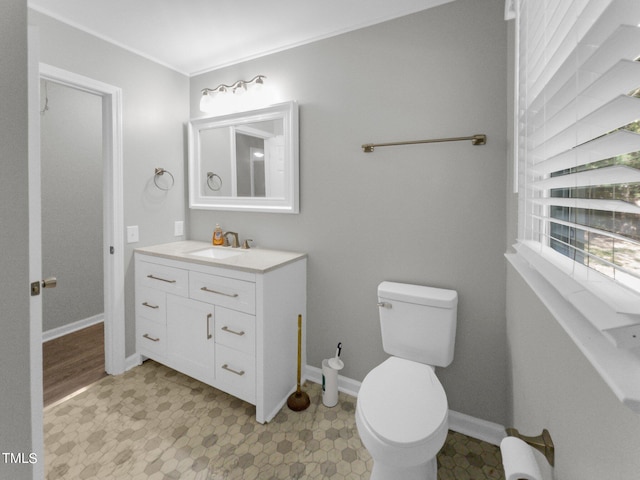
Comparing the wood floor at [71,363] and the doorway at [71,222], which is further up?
the doorway at [71,222]

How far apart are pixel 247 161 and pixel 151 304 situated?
126cm

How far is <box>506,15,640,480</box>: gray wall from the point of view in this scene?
482 millimetres

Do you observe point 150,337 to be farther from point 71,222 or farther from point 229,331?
point 71,222

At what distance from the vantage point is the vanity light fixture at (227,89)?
2224mm

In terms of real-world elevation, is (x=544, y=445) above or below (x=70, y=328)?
above

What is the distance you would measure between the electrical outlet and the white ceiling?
1.29 m

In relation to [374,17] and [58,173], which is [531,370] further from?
[58,173]

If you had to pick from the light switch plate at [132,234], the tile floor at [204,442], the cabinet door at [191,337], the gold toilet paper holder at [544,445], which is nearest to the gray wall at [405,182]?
the tile floor at [204,442]

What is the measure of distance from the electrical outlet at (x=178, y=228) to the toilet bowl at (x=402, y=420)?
6.61 ft

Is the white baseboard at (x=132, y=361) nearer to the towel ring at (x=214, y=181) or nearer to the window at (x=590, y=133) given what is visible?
the towel ring at (x=214, y=181)

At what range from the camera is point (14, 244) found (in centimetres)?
112

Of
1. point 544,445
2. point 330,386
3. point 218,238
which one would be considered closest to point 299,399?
point 330,386

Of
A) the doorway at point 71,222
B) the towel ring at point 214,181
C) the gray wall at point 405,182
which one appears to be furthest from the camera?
the doorway at point 71,222

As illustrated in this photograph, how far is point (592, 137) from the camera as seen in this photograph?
2.04 feet
